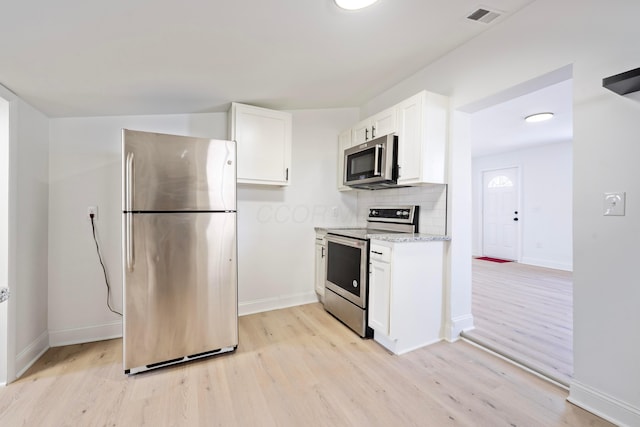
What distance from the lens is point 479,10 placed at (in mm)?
1832

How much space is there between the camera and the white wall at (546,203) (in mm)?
5281

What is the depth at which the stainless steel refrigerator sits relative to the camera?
1961 mm

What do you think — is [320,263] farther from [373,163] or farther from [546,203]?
[546,203]

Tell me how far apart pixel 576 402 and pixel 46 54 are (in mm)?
3686

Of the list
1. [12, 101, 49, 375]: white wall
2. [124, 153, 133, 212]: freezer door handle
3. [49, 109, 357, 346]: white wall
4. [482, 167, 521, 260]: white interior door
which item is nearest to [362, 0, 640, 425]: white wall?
[49, 109, 357, 346]: white wall

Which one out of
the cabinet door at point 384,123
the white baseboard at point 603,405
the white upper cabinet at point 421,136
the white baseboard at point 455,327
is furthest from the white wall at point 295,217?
the white baseboard at point 603,405

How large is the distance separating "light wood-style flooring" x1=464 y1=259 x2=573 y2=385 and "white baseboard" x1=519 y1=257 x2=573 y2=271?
1.28 feet

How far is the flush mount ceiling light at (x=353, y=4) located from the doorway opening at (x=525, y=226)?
1254 mm

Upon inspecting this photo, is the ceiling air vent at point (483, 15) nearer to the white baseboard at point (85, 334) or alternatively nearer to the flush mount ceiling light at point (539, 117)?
the flush mount ceiling light at point (539, 117)

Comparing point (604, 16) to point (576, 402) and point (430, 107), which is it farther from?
point (576, 402)

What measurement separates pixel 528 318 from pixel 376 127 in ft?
8.39

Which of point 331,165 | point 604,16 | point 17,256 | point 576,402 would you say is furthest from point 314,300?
point 604,16

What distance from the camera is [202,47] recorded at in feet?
5.88

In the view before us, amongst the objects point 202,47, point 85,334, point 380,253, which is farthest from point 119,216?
point 380,253
